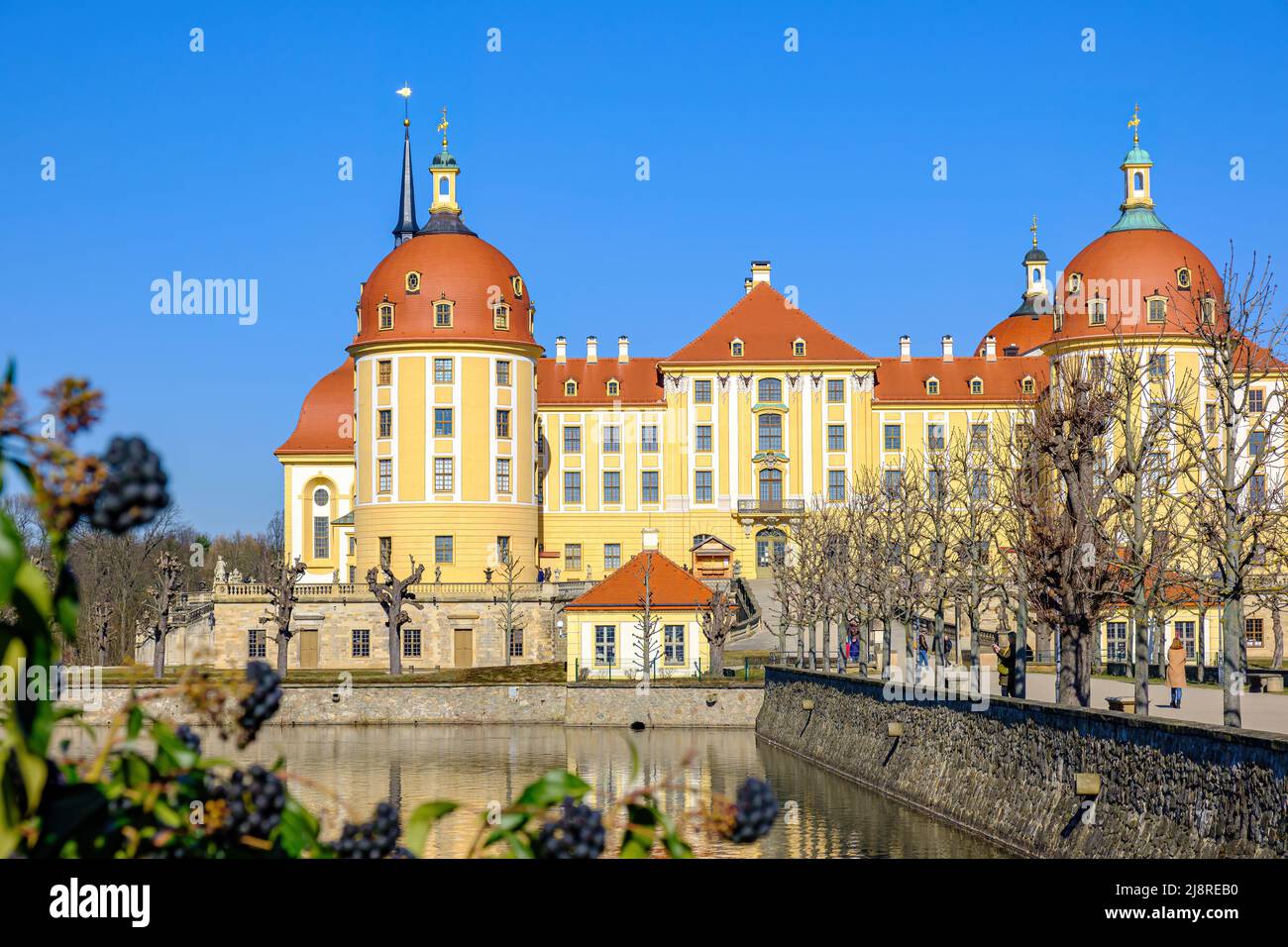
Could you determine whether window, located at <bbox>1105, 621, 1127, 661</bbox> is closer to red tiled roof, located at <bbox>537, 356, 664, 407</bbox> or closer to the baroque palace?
the baroque palace

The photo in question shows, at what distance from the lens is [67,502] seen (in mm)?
2783

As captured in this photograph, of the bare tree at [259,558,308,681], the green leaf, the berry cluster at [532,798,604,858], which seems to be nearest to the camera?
the green leaf

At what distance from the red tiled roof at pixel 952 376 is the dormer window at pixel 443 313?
69.7ft

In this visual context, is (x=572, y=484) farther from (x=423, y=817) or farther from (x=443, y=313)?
(x=423, y=817)

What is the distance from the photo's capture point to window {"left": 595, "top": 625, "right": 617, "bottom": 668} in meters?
54.1

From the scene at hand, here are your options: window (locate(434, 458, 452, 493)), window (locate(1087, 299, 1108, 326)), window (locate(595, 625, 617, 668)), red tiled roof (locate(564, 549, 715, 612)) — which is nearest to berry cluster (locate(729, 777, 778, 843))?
red tiled roof (locate(564, 549, 715, 612))

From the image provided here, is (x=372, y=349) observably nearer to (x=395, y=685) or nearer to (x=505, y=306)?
(x=505, y=306)

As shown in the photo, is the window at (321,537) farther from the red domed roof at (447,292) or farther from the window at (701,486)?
the window at (701,486)

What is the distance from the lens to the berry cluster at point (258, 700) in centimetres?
320

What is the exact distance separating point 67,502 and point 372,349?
69569 millimetres

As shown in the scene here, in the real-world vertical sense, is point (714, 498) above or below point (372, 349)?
below

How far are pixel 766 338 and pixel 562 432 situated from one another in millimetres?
10650

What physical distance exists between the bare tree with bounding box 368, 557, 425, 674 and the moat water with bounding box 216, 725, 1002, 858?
8.79 meters
